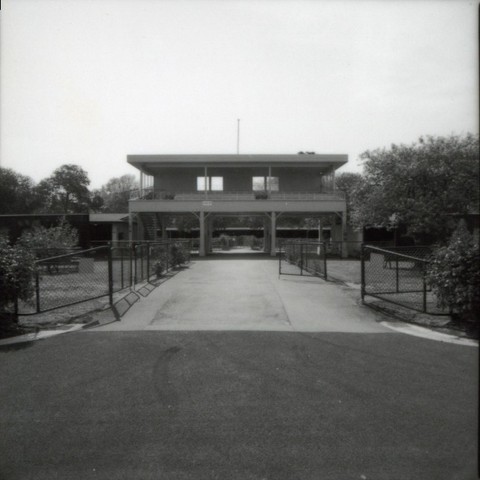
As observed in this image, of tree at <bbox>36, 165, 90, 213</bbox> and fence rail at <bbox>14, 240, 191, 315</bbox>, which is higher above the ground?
tree at <bbox>36, 165, 90, 213</bbox>

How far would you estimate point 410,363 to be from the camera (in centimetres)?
558

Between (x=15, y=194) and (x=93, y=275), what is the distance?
174ft

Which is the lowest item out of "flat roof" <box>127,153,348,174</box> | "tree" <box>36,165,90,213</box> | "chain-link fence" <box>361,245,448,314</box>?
"chain-link fence" <box>361,245,448,314</box>

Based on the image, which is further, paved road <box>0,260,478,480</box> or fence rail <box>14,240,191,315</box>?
fence rail <box>14,240,191,315</box>

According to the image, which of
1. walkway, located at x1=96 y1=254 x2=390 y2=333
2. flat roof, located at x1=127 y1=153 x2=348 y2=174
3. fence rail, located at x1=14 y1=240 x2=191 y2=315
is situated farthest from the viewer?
flat roof, located at x1=127 y1=153 x2=348 y2=174

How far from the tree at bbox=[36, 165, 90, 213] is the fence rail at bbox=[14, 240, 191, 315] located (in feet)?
199

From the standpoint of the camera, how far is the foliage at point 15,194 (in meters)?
58.5

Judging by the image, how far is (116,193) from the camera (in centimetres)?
8225

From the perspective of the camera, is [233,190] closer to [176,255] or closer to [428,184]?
[176,255]

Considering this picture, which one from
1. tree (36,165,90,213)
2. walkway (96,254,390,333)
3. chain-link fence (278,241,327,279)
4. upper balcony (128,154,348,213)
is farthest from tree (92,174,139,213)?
walkway (96,254,390,333)

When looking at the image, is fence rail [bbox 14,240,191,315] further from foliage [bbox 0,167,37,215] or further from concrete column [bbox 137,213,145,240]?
foliage [bbox 0,167,37,215]

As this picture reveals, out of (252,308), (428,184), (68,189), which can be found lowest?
(252,308)

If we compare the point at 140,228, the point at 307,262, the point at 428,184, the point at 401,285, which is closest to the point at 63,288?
the point at 307,262

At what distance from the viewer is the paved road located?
3.24 metres
